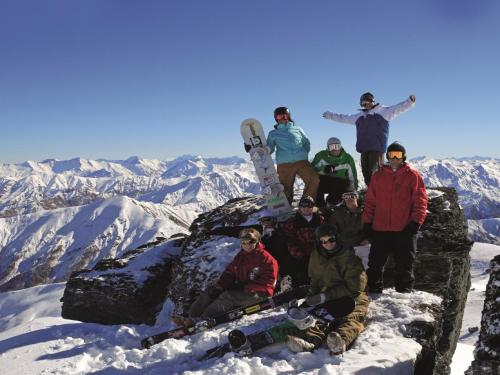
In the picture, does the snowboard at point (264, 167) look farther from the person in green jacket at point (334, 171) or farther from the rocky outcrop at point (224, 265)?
the person in green jacket at point (334, 171)

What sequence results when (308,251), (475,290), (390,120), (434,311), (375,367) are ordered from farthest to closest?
(475,290) < (390,120) < (308,251) < (434,311) < (375,367)

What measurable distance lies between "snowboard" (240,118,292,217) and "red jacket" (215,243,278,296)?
4.55 metres

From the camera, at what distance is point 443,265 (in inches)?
472

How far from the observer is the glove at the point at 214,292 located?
10.2m

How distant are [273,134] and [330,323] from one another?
7.73 meters

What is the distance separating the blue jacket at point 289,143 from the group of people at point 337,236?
0.12 feet

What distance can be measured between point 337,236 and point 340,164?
518 centimetres

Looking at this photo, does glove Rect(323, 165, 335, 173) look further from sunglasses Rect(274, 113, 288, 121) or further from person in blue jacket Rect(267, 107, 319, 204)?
sunglasses Rect(274, 113, 288, 121)

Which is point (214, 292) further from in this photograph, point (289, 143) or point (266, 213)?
point (289, 143)

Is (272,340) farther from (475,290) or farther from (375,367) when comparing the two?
(475,290)

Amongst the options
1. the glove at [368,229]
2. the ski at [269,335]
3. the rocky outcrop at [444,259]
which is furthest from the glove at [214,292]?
the rocky outcrop at [444,259]

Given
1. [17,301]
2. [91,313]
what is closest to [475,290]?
[17,301]

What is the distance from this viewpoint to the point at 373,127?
43.8ft

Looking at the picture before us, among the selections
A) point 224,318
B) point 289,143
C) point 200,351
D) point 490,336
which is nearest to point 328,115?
point 289,143
